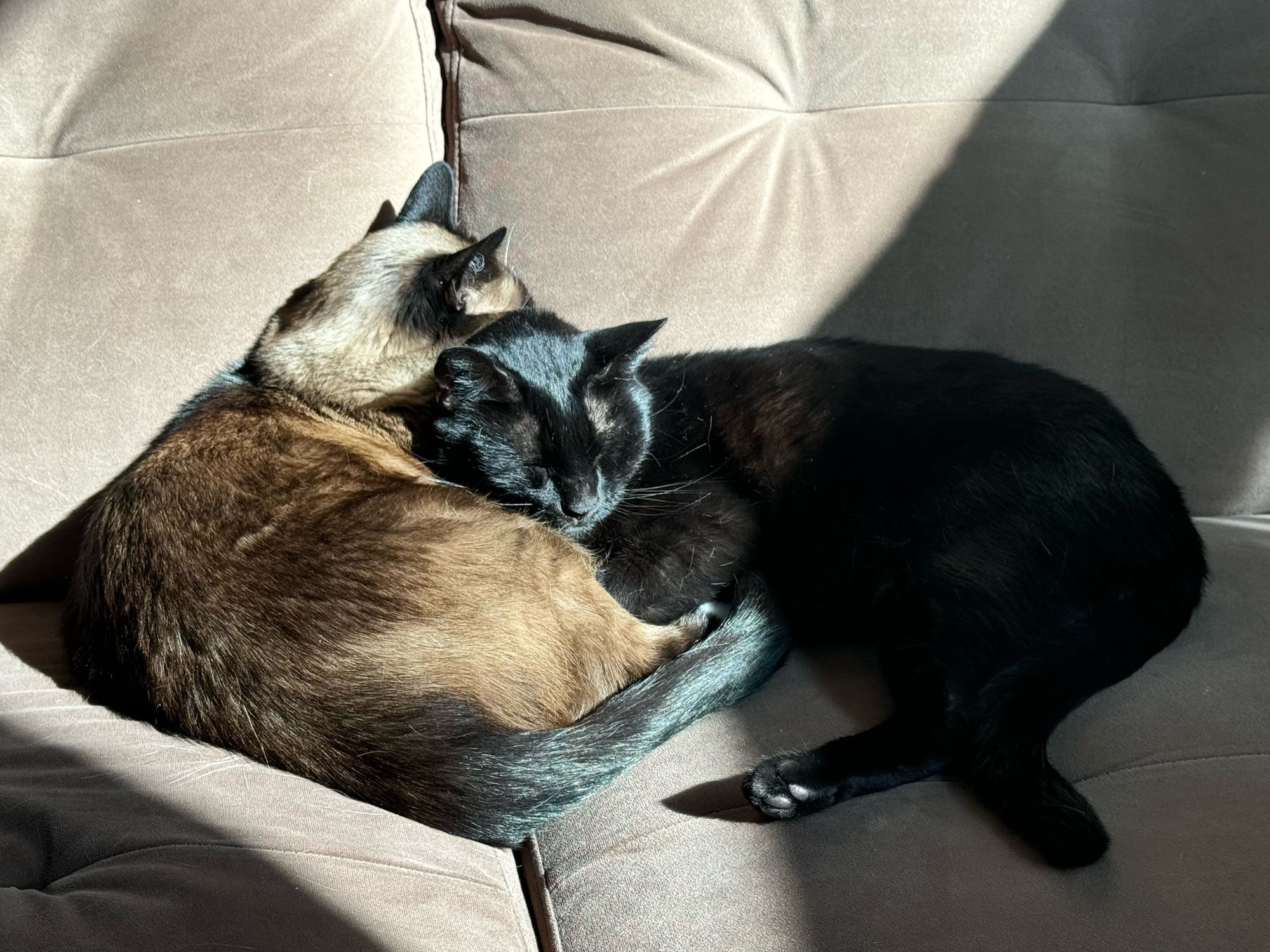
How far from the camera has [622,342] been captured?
1540mm

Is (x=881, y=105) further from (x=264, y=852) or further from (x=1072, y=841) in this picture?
(x=264, y=852)

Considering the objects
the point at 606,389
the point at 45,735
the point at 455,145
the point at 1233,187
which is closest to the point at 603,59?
the point at 455,145

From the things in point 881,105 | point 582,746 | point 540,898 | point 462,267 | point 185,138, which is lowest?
point 540,898

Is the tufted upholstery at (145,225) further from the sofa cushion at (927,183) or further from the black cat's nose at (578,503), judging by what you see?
the black cat's nose at (578,503)

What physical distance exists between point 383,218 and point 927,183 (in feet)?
3.40

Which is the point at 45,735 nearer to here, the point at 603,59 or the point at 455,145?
the point at 455,145

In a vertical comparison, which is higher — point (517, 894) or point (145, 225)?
point (145, 225)

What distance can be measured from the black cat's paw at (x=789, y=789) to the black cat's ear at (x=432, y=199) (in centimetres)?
118

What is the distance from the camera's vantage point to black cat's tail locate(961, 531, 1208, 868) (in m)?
1.04

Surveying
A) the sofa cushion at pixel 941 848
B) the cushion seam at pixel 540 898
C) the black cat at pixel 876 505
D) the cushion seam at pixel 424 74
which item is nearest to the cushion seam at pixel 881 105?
the cushion seam at pixel 424 74

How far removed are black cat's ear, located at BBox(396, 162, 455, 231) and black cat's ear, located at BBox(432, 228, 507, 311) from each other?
21cm

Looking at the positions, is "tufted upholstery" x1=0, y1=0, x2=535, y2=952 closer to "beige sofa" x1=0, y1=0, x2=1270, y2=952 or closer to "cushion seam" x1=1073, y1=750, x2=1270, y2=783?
"beige sofa" x1=0, y1=0, x2=1270, y2=952

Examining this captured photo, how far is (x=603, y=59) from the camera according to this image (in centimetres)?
190

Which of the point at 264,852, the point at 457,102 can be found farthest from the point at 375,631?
the point at 457,102
